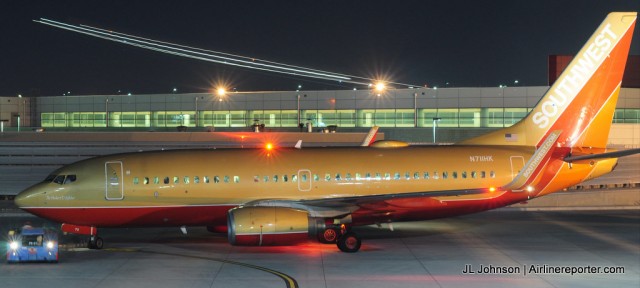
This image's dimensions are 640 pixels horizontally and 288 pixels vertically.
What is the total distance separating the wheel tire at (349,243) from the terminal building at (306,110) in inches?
1148

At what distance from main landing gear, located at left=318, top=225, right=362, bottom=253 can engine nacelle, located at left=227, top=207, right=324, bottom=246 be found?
0.90 m

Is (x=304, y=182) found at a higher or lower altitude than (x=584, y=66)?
lower

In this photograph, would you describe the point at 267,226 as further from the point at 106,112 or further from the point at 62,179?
the point at 106,112

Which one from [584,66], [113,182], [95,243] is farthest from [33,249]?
[584,66]

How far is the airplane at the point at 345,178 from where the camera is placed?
2722 centimetres

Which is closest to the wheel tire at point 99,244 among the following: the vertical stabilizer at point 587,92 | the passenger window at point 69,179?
the passenger window at point 69,179

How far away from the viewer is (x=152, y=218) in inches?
1097

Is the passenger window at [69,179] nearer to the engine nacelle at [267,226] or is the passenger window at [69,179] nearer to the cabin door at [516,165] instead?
the engine nacelle at [267,226]

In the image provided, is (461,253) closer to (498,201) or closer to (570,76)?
(498,201)

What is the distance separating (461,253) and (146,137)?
28247mm

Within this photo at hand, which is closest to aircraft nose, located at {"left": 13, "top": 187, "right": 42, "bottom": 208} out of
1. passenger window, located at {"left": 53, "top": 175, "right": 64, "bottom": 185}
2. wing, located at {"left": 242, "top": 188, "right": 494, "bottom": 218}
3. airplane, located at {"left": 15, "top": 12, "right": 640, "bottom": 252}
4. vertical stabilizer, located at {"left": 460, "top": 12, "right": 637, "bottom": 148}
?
airplane, located at {"left": 15, "top": 12, "right": 640, "bottom": 252}

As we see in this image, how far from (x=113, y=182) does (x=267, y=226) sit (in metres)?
6.04

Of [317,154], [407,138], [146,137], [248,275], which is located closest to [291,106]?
[407,138]

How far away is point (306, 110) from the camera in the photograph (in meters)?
66.5
